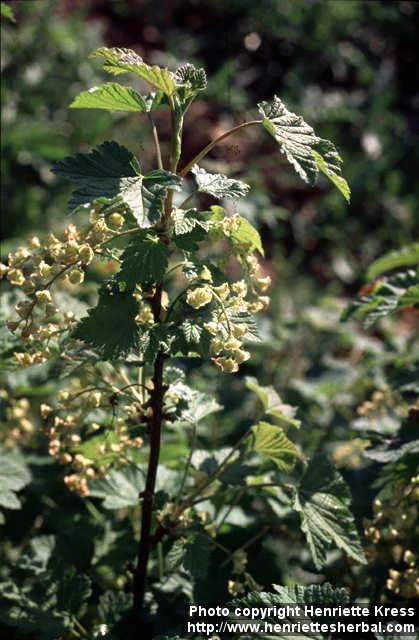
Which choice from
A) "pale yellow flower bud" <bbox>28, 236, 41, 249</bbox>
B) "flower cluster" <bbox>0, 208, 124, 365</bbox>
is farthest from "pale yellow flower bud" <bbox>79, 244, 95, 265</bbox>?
"pale yellow flower bud" <bbox>28, 236, 41, 249</bbox>

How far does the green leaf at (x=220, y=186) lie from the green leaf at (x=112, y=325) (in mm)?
204

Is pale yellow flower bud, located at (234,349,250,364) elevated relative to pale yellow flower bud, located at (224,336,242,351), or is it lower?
lower

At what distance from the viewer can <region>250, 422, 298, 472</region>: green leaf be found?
4.32ft

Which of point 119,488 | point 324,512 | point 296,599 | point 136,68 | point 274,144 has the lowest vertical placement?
point 296,599

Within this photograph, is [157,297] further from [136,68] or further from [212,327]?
[136,68]

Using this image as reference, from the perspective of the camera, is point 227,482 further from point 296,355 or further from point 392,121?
point 392,121

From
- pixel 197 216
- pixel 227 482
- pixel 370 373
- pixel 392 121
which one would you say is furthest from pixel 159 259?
pixel 392 121

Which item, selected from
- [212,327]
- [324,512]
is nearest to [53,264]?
[212,327]

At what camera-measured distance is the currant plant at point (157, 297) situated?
3.37ft

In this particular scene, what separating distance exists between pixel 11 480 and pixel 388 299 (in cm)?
92

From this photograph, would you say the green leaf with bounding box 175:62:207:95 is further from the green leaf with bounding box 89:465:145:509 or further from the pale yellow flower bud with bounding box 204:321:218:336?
the green leaf with bounding box 89:465:145:509

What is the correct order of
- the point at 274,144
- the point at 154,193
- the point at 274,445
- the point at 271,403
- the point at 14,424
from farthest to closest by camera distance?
1. the point at 274,144
2. the point at 14,424
3. the point at 271,403
4. the point at 274,445
5. the point at 154,193

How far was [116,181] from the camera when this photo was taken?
1.01 meters

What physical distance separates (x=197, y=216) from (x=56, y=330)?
30 cm
